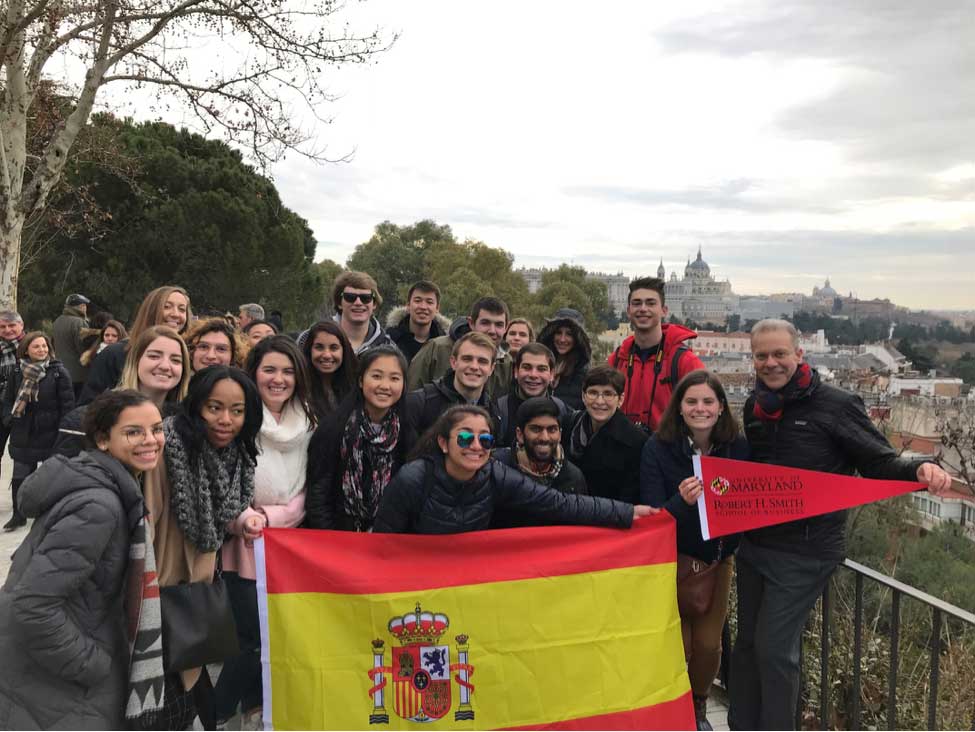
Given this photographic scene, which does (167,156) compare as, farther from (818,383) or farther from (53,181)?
(818,383)

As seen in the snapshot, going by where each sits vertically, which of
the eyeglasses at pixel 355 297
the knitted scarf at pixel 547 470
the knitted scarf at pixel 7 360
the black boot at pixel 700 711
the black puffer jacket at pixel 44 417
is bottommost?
the black boot at pixel 700 711

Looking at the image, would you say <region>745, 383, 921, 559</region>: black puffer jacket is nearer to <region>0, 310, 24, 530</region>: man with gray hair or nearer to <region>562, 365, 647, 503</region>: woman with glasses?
<region>562, 365, 647, 503</region>: woman with glasses

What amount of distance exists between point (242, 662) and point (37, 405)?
15.9 feet

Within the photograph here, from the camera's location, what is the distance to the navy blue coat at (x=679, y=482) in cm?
366

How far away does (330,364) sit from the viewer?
414cm

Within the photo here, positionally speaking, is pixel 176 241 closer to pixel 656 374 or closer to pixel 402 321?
pixel 402 321

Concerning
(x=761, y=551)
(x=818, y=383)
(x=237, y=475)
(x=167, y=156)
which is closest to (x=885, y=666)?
(x=761, y=551)

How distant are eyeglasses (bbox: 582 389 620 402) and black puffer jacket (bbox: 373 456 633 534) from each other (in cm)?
55

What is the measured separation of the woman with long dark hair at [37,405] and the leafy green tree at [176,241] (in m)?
19.5

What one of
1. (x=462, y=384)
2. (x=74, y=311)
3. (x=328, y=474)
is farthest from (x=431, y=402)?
(x=74, y=311)

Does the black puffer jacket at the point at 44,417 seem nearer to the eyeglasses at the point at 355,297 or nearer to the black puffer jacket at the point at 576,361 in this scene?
the eyeglasses at the point at 355,297

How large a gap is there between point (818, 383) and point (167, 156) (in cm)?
2877

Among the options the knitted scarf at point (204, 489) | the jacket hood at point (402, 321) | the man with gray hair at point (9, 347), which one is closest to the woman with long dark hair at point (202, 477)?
the knitted scarf at point (204, 489)

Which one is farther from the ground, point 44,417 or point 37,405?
point 37,405
